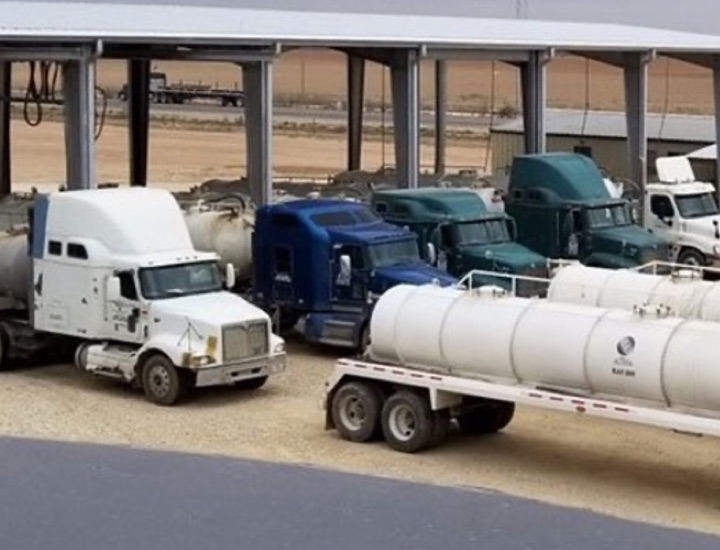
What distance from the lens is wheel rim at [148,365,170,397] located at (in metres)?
24.1

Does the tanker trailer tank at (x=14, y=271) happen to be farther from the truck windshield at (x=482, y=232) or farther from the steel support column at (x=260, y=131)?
the steel support column at (x=260, y=131)

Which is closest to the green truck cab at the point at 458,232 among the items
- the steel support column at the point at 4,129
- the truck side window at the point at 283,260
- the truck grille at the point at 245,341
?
the truck side window at the point at 283,260

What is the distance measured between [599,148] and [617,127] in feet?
9.09

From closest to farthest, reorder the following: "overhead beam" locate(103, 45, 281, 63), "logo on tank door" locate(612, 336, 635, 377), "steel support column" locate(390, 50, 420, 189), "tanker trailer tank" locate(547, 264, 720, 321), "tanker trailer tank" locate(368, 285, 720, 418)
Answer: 1. "tanker trailer tank" locate(368, 285, 720, 418)
2. "logo on tank door" locate(612, 336, 635, 377)
3. "tanker trailer tank" locate(547, 264, 720, 321)
4. "overhead beam" locate(103, 45, 281, 63)
5. "steel support column" locate(390, 50, 420, 189)

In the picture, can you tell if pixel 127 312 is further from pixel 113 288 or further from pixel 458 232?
pixel 458 232

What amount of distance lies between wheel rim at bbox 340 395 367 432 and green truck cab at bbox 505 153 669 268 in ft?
42.4

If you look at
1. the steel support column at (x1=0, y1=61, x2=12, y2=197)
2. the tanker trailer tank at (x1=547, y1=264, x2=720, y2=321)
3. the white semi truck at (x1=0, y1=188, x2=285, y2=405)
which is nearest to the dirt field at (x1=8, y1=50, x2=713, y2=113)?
the steel support column at (x1=0, y1=61, x2=12, y2=197)

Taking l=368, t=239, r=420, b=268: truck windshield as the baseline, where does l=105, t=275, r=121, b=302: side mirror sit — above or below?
below

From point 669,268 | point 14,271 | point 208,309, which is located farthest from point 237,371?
point 669,268

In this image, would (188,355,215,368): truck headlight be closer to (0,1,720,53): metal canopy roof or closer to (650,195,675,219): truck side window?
(0,1,720,53): metal canopy roof

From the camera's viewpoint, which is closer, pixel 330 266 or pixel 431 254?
pixel 330 266

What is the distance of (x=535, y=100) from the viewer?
140 feet

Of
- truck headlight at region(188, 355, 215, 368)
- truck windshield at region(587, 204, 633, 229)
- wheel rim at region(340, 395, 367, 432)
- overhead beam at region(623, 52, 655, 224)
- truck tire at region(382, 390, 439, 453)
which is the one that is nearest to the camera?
truck tire at region(382, 390, 439, 453)

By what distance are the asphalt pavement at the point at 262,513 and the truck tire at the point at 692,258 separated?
59.7 feet
